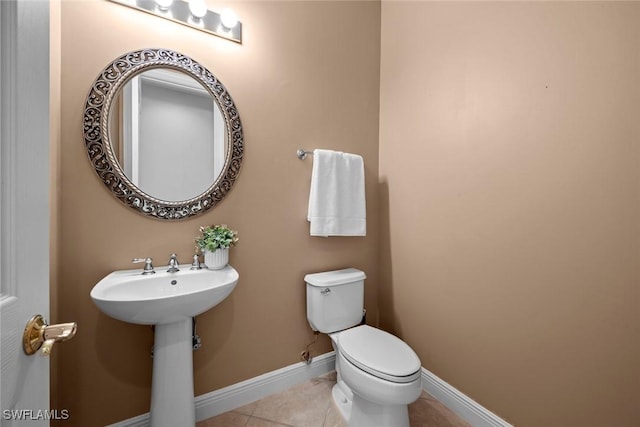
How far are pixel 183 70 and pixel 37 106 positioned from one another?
37.8 inches

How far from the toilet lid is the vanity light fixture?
1675 millimetres

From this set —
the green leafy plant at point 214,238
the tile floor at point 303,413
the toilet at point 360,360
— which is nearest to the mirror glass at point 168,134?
the green leafy plant at point 214,238

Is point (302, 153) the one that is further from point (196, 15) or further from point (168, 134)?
point (196, 15)

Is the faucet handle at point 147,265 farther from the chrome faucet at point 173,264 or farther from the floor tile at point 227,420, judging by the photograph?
the floor tile at point 227,420

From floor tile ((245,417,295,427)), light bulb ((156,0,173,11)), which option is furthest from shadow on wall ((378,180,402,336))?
light bulb ((156,0,173,11))

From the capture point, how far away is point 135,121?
117 centimetres

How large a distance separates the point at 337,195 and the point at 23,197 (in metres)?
1.31

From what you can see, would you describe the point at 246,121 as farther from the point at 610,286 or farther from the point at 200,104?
the point at 610,286

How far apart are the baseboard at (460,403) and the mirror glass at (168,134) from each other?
168cm

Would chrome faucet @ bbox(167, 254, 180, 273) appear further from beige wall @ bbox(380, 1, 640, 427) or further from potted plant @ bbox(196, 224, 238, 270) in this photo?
beige wall @ bbox(380, 1, 640, 427)

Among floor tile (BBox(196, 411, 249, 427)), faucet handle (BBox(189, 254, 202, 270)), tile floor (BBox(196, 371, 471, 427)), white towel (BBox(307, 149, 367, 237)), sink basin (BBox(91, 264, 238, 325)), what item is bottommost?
floor tile (BBox(196, 411, 249, 427))

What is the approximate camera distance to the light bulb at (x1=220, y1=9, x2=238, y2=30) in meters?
1.29

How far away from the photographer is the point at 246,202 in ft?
4.59

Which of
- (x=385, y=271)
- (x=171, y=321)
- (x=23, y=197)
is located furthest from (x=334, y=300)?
(x=23, y=197)
